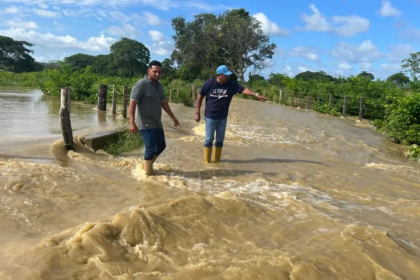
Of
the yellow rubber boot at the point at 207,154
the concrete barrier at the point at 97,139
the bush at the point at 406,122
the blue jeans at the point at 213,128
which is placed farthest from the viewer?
the bush at the point at 406,122

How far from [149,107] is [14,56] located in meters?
70.2

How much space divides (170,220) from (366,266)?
5.83 feet

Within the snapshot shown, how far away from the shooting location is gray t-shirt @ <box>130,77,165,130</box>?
4.99m

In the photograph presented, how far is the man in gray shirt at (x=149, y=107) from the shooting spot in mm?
4969

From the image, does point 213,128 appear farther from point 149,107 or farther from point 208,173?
point 149,107

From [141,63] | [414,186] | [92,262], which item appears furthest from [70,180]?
[141,63]

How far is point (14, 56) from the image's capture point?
213 feet

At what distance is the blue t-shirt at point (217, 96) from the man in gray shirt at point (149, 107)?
1.14 meters

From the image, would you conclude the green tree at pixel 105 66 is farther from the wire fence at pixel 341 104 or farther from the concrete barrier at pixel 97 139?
the concrete barrier at pixel 97 139

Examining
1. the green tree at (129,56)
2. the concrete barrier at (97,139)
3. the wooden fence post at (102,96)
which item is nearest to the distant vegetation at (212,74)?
the green tree at (129,56)

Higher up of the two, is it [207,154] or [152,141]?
[152,141]

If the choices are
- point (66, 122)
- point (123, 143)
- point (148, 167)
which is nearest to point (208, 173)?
point (148, 167)

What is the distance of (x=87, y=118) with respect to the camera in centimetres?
1292

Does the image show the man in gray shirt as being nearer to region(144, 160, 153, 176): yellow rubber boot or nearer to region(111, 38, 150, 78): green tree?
region(144, 160, 153, 176): yellow rubber boot
